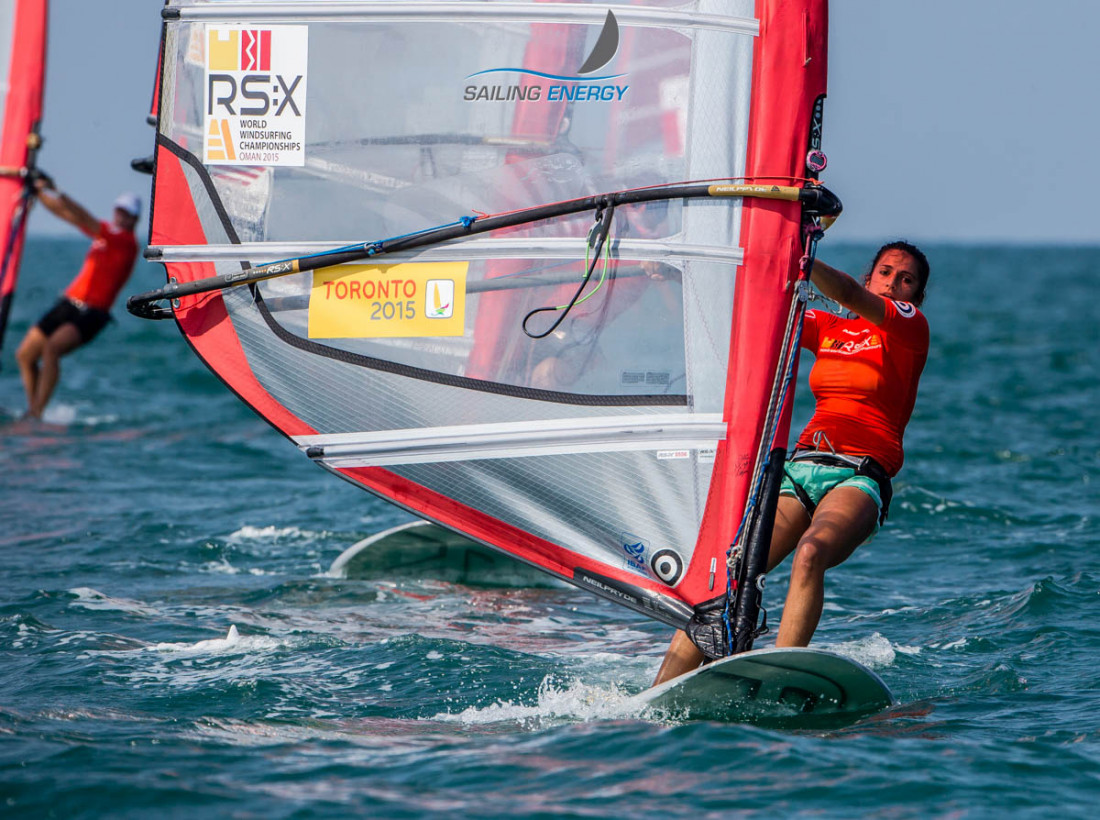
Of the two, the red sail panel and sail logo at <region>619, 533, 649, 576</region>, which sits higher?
the red sail panel

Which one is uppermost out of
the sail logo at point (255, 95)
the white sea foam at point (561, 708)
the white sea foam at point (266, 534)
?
the sail logo at point (255, 95)

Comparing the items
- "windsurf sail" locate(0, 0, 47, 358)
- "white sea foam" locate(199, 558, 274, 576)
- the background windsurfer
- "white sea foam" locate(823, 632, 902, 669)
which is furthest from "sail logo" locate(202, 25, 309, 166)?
the background windsurfer

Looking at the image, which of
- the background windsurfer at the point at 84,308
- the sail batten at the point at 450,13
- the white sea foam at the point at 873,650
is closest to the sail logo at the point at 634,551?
the white sea foam at the point at 873,650

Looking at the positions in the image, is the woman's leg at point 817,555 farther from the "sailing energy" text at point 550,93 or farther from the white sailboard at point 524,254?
the "sailing energy" text at point 550,93

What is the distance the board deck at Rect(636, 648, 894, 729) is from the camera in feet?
13.1

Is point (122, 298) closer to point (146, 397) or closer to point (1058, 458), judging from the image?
point (146, 397)

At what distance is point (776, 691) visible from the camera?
410 cm

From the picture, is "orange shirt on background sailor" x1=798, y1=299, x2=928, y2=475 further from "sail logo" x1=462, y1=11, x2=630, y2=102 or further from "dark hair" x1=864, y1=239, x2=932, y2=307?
"sail logo" x1=462, y1=11, x2=630, y2=102

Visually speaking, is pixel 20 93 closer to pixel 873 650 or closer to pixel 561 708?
pixel 561 708

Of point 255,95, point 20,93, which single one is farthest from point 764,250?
point 20,93

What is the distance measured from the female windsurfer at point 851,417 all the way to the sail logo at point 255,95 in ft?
5.79

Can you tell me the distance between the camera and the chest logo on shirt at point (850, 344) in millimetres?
4496

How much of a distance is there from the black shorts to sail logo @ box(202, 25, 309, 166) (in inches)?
298

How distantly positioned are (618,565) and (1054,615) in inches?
96.0
